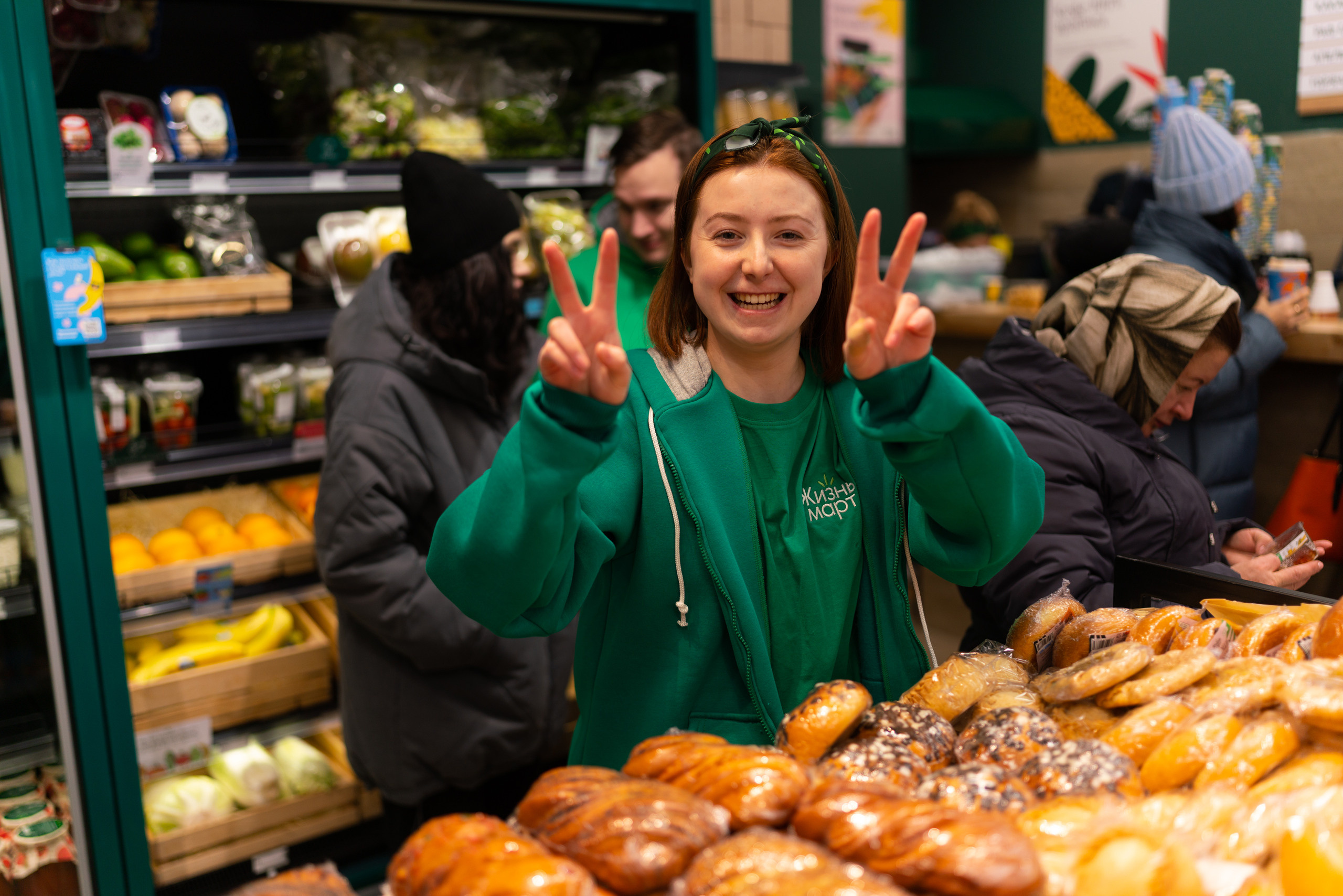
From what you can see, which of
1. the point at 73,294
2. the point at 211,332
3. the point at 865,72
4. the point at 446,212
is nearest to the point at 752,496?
the point at 446,212

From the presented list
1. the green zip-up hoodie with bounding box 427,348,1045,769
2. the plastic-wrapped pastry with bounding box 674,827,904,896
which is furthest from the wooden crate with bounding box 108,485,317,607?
the plastic-wrapped pastry with bounding box 674,827,904,896

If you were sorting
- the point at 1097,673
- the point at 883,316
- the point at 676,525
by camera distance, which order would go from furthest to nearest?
the point at 676,525 → the point at 883,316 → the point at 1097,673

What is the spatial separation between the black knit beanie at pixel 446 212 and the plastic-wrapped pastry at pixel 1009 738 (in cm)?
174

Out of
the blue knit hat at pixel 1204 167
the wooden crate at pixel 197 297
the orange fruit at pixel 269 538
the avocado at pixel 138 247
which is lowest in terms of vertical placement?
the orange fruit at pixel 269 538

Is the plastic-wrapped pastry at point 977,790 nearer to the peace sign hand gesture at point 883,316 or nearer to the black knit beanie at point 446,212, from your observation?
the peace sign hand gesture at point 883,316

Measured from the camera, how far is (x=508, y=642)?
2.58 meters

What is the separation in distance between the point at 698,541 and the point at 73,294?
1.65 metres

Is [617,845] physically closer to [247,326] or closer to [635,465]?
[635,465]

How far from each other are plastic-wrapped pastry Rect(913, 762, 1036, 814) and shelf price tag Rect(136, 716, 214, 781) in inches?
98.1

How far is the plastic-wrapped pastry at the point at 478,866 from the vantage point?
78 centimetres

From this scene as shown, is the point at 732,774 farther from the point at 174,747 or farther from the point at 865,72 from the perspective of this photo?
the point at 865,72

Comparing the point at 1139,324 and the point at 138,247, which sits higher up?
the point at 138,247

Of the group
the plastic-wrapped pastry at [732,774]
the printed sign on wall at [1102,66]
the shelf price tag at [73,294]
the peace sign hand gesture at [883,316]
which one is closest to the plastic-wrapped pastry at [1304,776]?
the plastic-wrapped pastry at [732,774]

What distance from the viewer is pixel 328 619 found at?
10.4 feet
